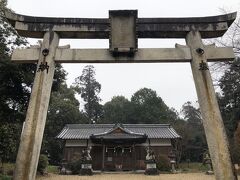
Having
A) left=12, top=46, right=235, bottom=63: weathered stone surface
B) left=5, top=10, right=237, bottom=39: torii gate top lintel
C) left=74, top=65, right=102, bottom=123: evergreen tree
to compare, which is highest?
left=74, top=65, right=102, bottom=123: evergreen tree

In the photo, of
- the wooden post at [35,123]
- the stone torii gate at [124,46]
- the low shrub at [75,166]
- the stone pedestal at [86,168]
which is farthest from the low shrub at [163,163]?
the wooden post at [35,123]

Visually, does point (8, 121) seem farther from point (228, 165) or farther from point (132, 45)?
point (228, 165)

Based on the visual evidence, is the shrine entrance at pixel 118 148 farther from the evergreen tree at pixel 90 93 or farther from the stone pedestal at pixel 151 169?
the evergreen tree at pixel 90 93

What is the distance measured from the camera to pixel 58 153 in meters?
39.1

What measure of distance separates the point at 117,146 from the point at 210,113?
22.6 m

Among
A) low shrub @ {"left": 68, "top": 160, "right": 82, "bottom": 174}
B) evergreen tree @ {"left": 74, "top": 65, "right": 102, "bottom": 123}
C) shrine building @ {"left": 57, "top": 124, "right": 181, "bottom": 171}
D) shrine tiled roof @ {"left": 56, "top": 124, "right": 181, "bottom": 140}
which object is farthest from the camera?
evergreen tree @ {"left": 74, "top": 65, "right": 102, "bottom": 123}

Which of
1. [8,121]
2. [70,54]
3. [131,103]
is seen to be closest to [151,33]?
[70,54]

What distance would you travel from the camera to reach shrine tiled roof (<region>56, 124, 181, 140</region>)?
29234mm

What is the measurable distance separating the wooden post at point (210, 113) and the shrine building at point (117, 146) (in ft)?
68.4

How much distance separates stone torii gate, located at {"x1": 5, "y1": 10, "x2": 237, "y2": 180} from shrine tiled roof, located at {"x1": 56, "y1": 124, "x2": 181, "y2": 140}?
21.7 metres

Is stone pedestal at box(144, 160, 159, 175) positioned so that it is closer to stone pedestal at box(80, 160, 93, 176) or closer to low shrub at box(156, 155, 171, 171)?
low shrub at box(156, 155, 171, 171)

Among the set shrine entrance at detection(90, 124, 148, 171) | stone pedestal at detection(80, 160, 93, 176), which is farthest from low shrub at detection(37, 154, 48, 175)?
shrine entrance at detection(90, 124, 148, 171)

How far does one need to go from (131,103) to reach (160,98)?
20.4ft

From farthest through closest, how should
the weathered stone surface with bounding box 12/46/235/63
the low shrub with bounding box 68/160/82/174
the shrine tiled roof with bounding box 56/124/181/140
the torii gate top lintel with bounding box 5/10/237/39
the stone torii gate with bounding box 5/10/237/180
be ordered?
the shrine tiled roof with bounding box 56/124/181/140, the low shrub with bounding box 68/160/82/174, the torii gate top lintel with bounding box 5/10/237/39, the weathered stone surface with bounding box 12/46/235/63, the stone torii gate with bounding box 5/10/237/180
